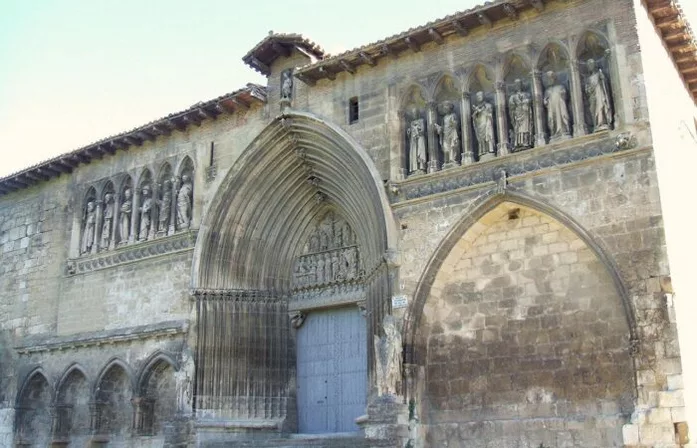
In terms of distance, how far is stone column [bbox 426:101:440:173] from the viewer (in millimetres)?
11586

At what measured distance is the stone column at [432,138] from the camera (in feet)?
38.0

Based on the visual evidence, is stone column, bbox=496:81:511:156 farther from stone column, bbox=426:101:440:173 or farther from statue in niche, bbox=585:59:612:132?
statue in niche, bbox=585:59:612:132

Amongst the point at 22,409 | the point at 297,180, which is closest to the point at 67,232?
the point at 22,409

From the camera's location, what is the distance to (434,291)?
1131cm

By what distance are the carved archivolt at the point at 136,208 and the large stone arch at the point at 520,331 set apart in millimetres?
5342

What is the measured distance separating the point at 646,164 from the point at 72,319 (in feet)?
35.8

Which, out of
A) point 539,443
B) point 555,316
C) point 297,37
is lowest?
point 539,443

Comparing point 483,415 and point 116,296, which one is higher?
point 116,296

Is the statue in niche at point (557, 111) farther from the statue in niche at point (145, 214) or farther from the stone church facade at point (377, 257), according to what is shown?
the statue in niche at point (145, 214)

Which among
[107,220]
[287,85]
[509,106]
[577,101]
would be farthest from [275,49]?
A: [577,101]

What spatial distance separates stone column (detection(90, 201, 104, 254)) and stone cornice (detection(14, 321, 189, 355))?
1.70m

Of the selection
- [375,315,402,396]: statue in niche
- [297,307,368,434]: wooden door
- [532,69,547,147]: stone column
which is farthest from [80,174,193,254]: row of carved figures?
[532,69,547,147]: stone column

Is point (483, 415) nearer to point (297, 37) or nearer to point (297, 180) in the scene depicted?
point (297, 180)

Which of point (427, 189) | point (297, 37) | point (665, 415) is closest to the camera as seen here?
point (665, 415)
